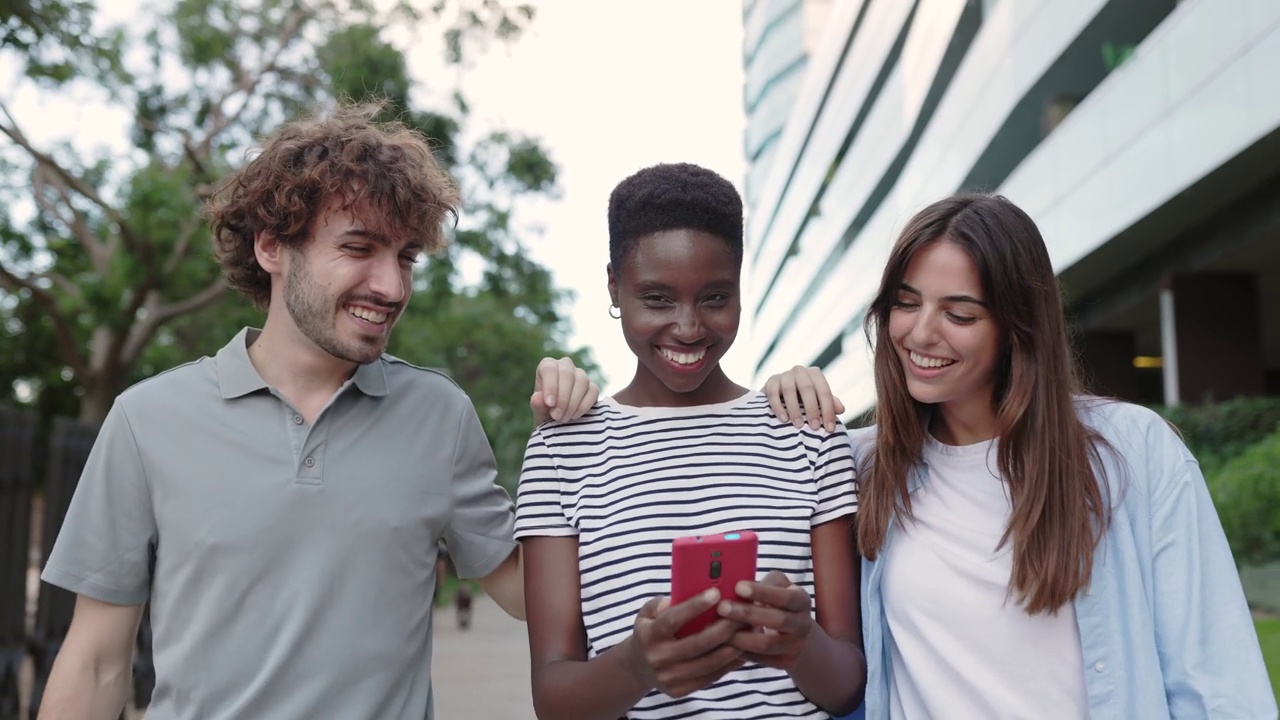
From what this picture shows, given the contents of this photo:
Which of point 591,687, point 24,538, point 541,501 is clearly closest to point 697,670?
point 591,687

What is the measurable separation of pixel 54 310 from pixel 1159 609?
11.5 m

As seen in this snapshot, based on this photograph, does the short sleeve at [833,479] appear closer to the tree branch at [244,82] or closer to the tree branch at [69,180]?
the tree branch at [69,180]

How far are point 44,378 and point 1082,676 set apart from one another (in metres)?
19.0

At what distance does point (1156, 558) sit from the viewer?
8.45ft

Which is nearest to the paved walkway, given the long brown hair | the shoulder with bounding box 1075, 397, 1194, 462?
the long brown hair

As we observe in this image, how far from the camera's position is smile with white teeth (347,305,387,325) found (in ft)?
9.27

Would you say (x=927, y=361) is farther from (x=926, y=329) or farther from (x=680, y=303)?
(x=680, y=303)

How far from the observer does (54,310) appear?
11727 millimetres

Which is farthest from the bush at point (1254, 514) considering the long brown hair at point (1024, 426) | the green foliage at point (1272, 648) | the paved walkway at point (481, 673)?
the long brown hair at point (1024, 426)

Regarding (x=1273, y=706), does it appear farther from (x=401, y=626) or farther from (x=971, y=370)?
(x=401, y=626)

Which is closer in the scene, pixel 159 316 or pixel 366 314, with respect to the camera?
pixel 366 314

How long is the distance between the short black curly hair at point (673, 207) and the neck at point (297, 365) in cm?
76

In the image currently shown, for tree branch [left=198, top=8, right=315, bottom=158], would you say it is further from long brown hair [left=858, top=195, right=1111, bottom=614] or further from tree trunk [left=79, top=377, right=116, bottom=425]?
long brown hair [left=858, top=195, right=1111, bottom=614]

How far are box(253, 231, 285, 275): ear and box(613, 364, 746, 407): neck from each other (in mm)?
954
